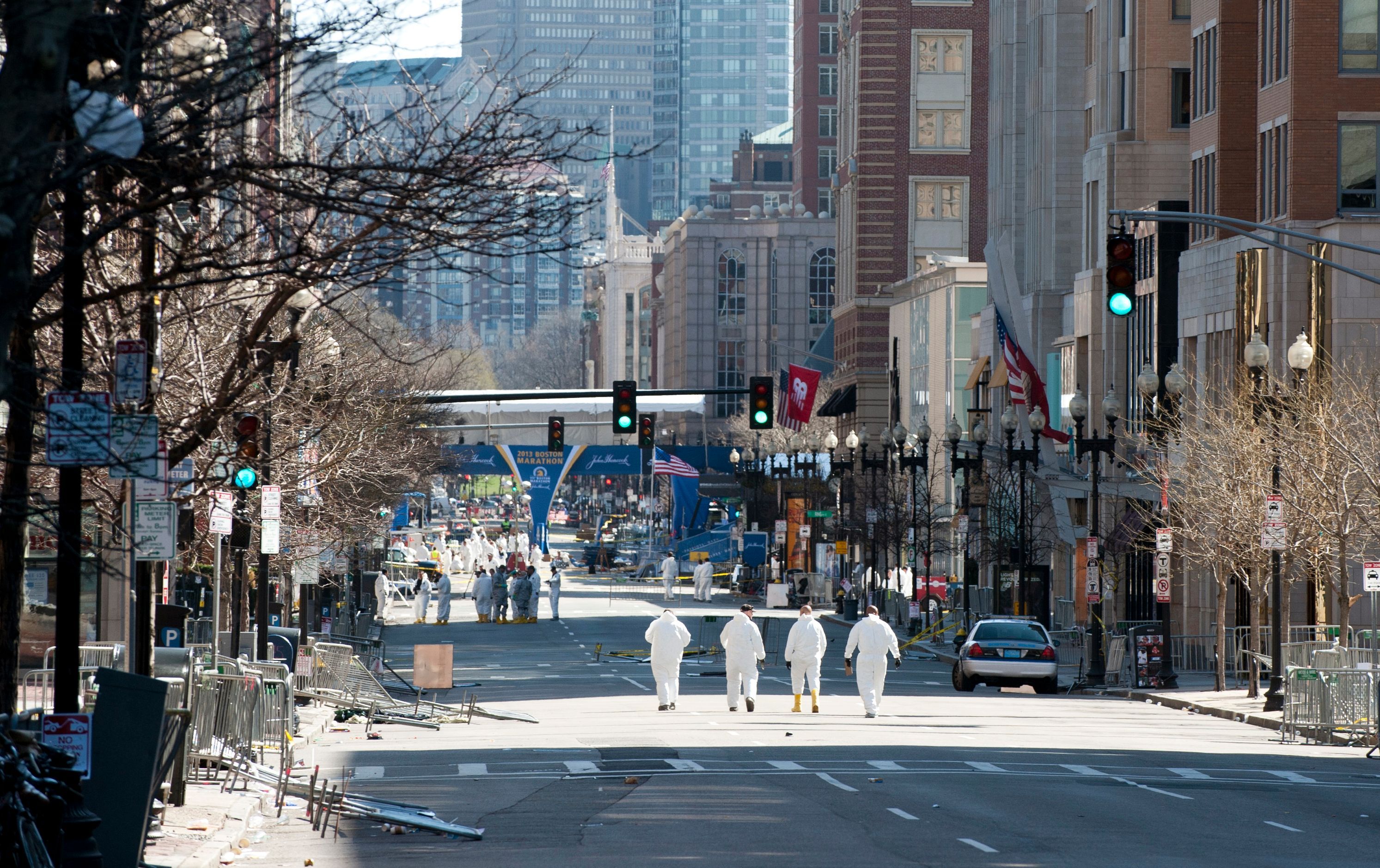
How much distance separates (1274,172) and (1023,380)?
31.1 ft

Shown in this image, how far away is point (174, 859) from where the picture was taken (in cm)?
1357

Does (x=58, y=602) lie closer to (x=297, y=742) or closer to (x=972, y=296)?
(x=297, y=742)

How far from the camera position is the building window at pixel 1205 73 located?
4865 centimetres

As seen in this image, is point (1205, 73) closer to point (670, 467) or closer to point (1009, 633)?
point (1009, 633)

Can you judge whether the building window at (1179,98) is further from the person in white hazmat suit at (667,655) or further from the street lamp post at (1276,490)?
the person in white hazmat suit at (667,655)

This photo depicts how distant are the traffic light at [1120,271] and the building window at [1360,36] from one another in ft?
73.8

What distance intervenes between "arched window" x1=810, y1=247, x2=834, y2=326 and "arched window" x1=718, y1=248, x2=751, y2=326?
5.62m

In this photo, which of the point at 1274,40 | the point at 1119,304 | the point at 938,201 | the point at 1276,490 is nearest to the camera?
the point at 1119,304

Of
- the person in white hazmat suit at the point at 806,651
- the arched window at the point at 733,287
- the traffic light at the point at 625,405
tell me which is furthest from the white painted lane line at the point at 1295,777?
the arched window at the point at 733,287

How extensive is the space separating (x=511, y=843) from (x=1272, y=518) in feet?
57.8

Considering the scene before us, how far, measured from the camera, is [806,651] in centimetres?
2908

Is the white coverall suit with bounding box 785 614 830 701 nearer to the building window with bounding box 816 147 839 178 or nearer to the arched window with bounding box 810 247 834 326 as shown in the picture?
the arched window with bounding box 810 247 834 326

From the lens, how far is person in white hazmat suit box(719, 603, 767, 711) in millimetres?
28953

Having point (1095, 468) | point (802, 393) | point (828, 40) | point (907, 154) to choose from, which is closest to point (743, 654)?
point (1095, 468)
